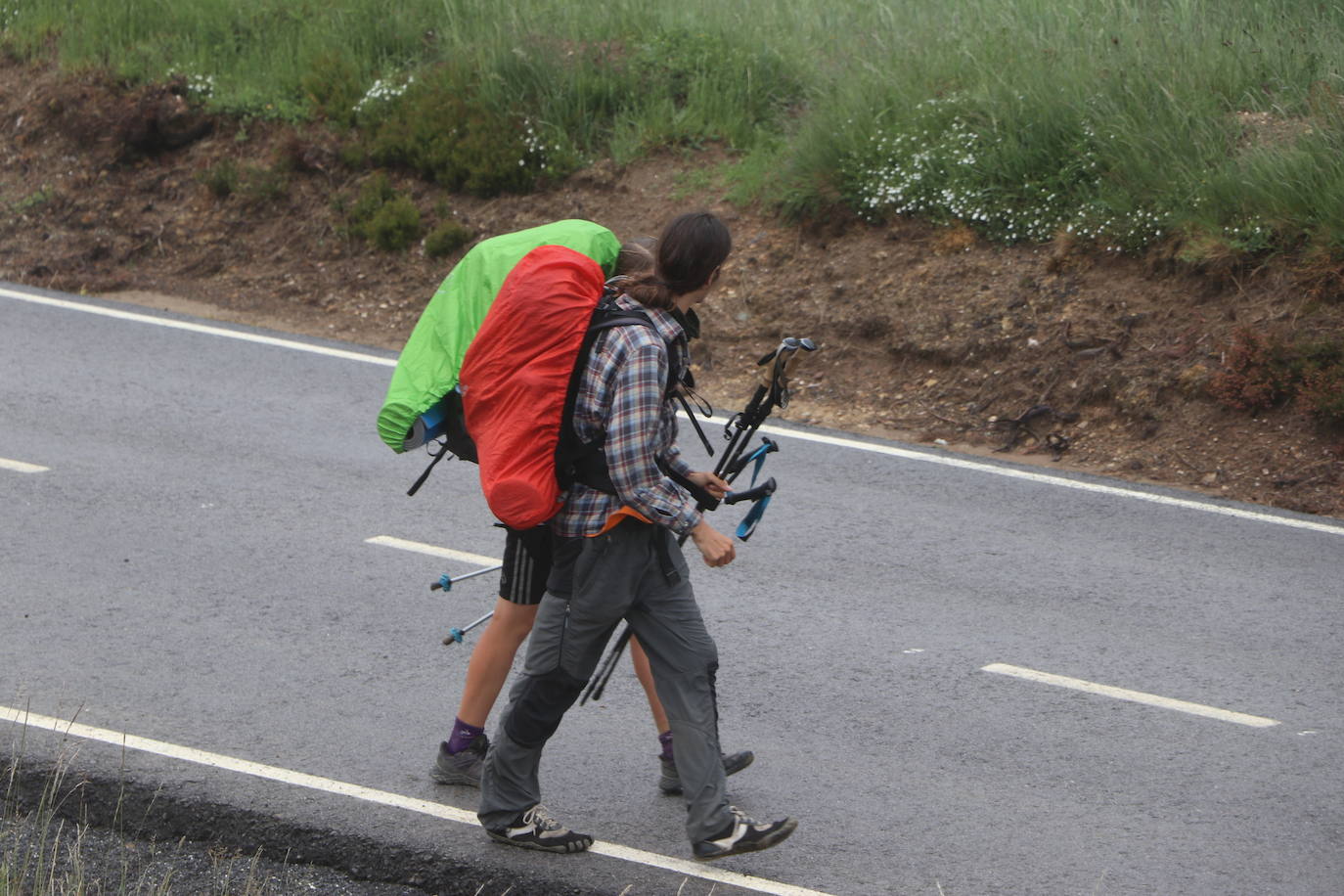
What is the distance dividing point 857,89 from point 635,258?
8.58 metres

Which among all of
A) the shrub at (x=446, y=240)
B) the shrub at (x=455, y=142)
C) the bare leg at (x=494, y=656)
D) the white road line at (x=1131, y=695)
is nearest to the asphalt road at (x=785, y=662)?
the white road line at (x=1131, y=695)

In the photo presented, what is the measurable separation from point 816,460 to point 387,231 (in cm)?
541

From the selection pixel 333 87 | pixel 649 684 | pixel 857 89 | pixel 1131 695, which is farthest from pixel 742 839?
pixel 333 87

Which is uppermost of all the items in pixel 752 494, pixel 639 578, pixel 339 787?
pixel 752 494

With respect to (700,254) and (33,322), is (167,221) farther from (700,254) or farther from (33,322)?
(700,254)

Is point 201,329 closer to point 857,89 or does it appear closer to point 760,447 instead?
point 857,89

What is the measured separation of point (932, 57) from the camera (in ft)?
41.8

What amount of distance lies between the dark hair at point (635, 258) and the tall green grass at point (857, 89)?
274 inches

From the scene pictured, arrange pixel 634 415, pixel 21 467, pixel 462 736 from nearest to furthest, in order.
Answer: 1. pixel 634 415
2. pixel 462 736
3. pixel 21 467

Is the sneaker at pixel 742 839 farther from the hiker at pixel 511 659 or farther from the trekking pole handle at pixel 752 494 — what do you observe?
the trekking pole handle at pixel 752 494

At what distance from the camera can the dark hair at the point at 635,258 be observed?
440 cm

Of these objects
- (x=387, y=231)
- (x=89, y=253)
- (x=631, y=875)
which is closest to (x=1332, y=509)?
(x=631, y=875)

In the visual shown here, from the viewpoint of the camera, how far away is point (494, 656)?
4723 mm

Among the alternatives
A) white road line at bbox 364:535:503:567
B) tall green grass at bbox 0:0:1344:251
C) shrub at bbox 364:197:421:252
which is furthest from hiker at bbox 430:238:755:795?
shrub at bbox 364:197:421:252
